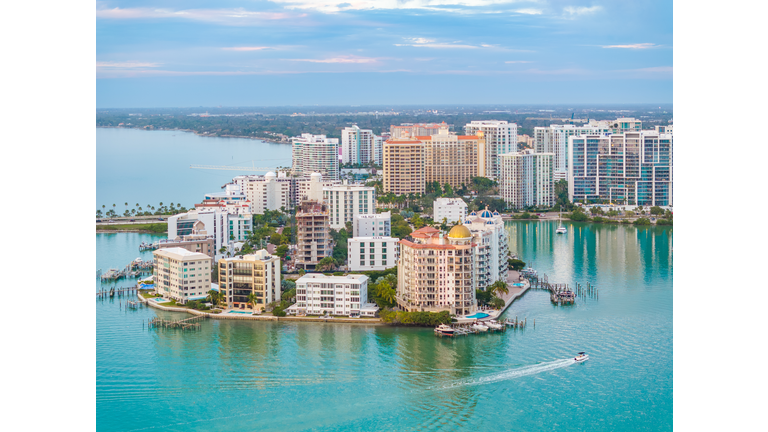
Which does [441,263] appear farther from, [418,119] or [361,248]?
[418,119]

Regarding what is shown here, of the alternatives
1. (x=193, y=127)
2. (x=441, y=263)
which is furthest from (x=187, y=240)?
(x=193, y=127)

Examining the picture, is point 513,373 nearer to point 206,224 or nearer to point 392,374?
point 392,374

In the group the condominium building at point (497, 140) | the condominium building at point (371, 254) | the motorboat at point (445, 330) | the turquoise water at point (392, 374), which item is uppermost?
the condominium building at point (497, 140)

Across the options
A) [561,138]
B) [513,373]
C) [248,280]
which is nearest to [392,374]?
[513,373]

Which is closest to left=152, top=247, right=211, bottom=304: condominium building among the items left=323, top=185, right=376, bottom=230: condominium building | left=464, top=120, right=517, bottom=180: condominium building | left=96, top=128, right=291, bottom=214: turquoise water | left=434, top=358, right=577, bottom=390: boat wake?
left=434, top=358, right=577, bottom=390: boat wake

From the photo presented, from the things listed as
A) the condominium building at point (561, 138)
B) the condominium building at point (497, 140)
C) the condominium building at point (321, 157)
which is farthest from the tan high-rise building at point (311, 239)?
the condominium building at point (561, 138)

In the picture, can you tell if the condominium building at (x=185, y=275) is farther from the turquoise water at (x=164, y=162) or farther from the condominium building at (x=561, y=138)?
the condominium building at (x=561, y=138)

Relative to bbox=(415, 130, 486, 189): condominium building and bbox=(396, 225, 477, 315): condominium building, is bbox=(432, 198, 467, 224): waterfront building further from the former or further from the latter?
bbox=(396, 225, 477, 315): condominium building
